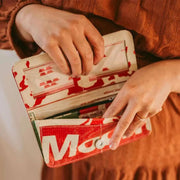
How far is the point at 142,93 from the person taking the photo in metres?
0.43

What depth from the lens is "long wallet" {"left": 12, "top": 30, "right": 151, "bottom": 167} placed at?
0.43m

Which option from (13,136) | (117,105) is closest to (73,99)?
(117,105)

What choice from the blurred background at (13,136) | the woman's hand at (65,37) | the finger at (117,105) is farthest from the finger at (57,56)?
the blurred background at (13,136)

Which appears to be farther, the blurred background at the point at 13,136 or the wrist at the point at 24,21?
the blurred background at the point at 13,136

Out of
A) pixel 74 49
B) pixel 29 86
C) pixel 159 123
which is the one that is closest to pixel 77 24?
pixel 74 49

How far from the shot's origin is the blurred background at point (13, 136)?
910 millimetres

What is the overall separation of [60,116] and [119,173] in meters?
0.20

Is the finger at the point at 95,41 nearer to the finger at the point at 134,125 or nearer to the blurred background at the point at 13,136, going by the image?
the finger at the point at 134,125

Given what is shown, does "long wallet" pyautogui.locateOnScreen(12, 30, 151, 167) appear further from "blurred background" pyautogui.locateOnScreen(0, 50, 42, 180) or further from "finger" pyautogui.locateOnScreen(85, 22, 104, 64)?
"blurred background" pyautogui.locateOnScreen(0, 50, 42, 180)

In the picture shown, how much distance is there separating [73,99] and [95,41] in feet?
0.40

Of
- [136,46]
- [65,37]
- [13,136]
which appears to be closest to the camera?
[65,37]

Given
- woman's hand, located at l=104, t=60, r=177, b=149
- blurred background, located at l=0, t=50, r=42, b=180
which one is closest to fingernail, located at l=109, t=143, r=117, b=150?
woman's hand, located at l=104, t=60, r=177, b=149

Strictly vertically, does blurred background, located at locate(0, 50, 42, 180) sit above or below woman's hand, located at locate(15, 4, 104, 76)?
below

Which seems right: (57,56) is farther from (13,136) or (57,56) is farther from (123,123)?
(13,136)
